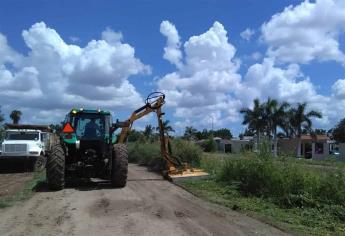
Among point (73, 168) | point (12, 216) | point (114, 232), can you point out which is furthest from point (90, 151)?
point (114, 232)

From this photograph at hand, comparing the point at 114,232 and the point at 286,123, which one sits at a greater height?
the point at 286,123

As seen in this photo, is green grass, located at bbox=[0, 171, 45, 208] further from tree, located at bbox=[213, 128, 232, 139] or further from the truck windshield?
tree, located at bbox=[213, 128, 232, 139]

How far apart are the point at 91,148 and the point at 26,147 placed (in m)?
10.5

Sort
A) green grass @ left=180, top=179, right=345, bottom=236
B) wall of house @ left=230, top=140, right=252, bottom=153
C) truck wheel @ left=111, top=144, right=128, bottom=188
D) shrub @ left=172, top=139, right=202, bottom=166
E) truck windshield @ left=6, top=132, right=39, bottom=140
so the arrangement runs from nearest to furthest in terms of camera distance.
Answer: green grass @ left=180, top=179, right=345, bottom=236
truck wheel @ left=111, top=144, right=128, bottom=188
wall of house @ left=230, top=140, right=252, bottom=153
shrub @ left=172, top=139, right=202, bottom=166
truck windshield @ left=6, top=132, right=39, bottom=140

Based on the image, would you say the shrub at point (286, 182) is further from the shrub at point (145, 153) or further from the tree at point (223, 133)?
the tree at point (223, 133)

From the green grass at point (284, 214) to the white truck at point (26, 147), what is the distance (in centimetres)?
1408

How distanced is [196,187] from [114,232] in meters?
8.77

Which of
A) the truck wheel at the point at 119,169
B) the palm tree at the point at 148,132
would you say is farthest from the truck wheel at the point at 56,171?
the palm tree at the point at 148,132

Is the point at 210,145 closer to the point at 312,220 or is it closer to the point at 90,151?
the point at 90,151

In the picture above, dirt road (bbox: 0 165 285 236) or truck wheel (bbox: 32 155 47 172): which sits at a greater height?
truck wheel (bbox: 32 155 47 172)

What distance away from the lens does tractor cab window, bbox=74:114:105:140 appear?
65.2 feet

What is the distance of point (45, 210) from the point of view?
1345 cm

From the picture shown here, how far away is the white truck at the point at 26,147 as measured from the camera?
28703 mm

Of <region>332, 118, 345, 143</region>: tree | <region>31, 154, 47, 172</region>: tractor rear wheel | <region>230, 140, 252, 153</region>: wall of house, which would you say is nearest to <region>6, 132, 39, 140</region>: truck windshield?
<region>31, 154, 47, 172</region>: tractor rear wheel
